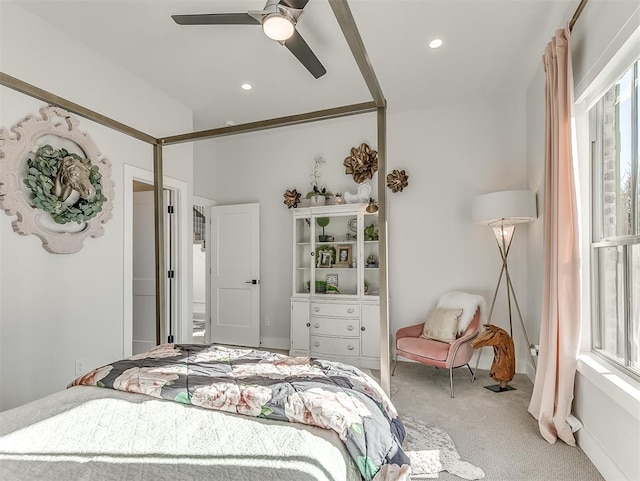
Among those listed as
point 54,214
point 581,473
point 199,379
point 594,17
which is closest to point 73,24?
point 54,214

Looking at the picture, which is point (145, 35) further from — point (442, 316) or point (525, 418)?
point (525, 418)

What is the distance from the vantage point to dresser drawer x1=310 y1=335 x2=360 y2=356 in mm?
4039

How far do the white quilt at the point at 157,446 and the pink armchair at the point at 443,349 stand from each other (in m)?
2.12

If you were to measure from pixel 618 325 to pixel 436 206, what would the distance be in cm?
226

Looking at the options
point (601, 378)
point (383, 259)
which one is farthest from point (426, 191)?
point (601, 378)

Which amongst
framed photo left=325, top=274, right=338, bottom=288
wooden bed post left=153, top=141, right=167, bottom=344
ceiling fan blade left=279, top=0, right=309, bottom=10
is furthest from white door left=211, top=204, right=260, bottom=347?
ceiling fan blade left=279, top=0, right=309, bottom=10

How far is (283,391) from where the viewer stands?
1497 millimetres

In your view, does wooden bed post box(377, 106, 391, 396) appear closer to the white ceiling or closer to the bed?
the bed

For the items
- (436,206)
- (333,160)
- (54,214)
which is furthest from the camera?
(333,160)

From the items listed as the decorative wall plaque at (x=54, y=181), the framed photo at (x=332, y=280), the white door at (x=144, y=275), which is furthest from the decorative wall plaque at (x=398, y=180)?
the decorative wall plaque at (x=54, y=181)

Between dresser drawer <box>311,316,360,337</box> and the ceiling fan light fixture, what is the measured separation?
295cm

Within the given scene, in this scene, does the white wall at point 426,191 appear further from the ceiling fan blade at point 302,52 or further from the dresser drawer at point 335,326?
the ceiling fan blade at point 302,52

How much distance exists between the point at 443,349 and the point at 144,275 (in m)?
3.24

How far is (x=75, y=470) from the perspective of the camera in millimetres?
1035
